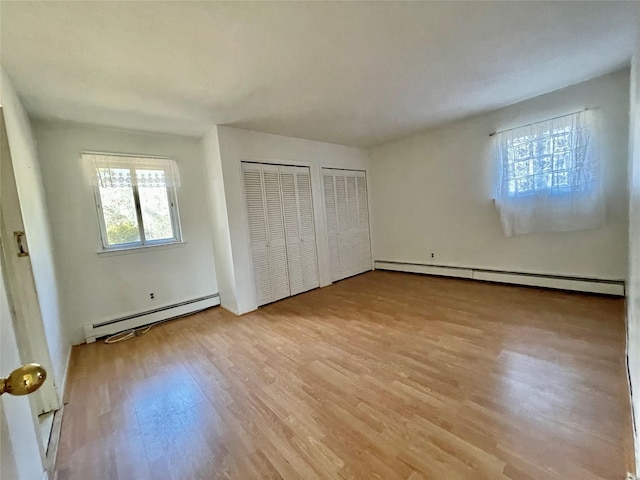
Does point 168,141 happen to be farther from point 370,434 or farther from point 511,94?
point 511,94

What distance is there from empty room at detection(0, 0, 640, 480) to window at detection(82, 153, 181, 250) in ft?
0.08

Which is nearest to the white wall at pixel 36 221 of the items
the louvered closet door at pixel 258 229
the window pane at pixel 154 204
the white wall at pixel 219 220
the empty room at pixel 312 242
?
the empty room at pixel 312 242

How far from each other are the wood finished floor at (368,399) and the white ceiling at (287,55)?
245cm

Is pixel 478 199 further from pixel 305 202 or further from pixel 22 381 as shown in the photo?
pixel 22 381

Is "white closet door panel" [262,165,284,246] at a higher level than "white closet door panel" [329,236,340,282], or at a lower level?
higher

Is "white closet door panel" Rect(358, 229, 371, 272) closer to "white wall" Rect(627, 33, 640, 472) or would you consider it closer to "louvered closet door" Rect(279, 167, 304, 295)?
"louvered closet door" Rect(279, 167, 304, 295)

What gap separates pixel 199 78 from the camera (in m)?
2.20

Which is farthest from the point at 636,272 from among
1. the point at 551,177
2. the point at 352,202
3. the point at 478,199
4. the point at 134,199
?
the point at 134,199

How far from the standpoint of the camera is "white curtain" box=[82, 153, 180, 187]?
120 inches

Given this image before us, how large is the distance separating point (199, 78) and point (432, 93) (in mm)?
2347

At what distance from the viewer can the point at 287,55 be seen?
1986 millimetres

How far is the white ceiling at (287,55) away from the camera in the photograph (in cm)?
157

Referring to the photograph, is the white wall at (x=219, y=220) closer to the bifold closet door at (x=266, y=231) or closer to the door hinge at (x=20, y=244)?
the bifold closet door at (x=266, y=231)

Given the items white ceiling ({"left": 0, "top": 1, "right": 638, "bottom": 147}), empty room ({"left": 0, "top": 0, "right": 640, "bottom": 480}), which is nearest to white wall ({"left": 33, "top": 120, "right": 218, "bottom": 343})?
empty room ({"left": 0, "top": 0, "right": 640, "bottom": 480})
